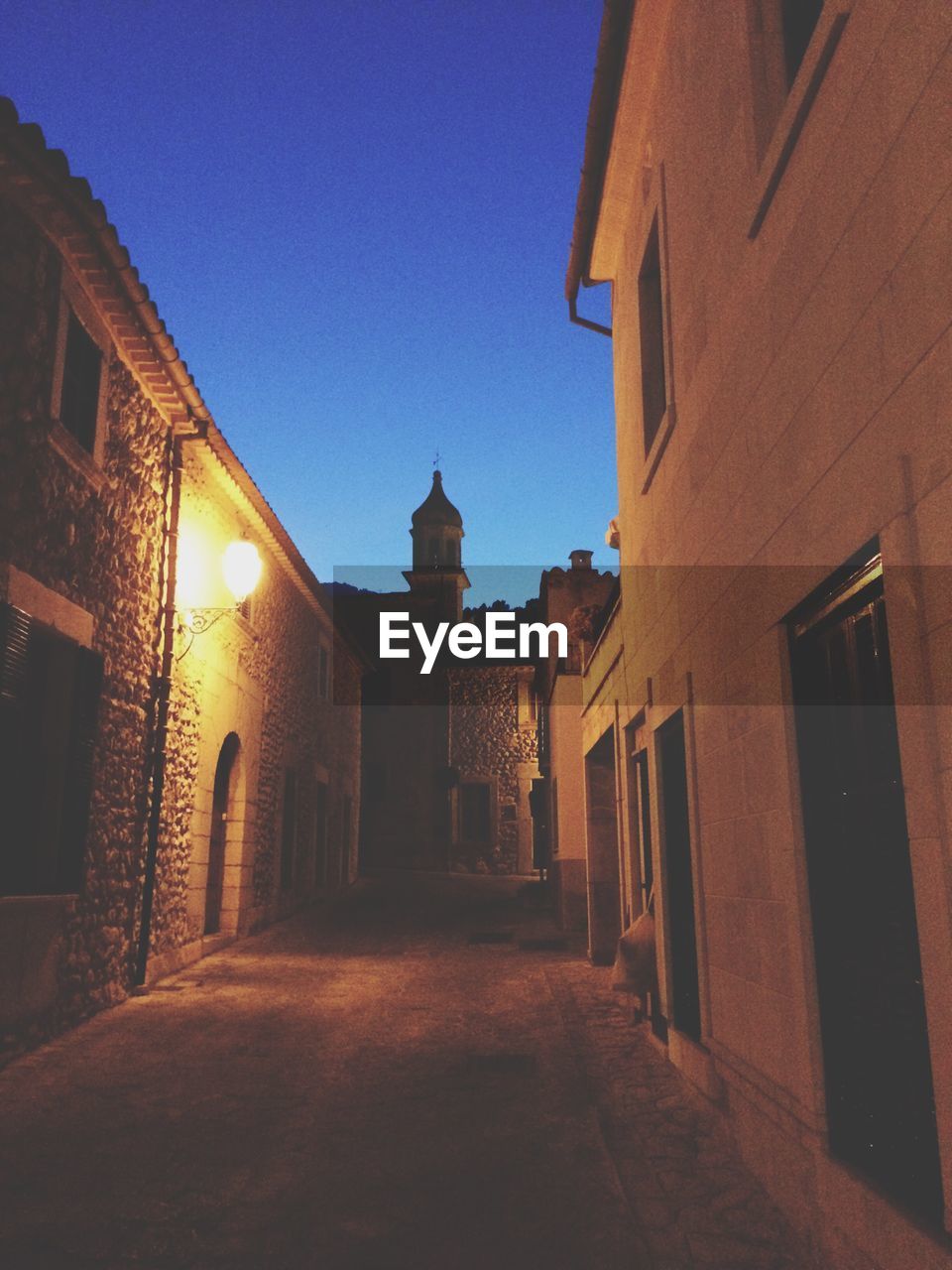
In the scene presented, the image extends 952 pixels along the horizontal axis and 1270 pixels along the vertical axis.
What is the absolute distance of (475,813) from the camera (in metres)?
29.0

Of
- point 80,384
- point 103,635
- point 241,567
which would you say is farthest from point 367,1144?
point 241,567

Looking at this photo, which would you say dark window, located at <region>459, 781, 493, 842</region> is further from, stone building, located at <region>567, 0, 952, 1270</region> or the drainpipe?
stone building, located at <region>567, 0, 952, 1270</region>

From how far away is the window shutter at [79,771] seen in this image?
6359 millimetres

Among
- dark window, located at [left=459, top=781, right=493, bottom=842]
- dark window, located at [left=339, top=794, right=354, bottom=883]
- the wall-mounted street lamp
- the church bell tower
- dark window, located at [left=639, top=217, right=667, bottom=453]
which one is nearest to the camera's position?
dark window, located at [left=639, top=217, right=667, bottom=453]

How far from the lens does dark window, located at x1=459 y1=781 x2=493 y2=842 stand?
94.7 ft

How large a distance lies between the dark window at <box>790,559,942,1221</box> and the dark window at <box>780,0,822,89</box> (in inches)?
89.5

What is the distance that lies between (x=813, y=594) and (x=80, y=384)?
19.6 ft

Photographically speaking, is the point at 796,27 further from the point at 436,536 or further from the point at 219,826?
the point at 436,536

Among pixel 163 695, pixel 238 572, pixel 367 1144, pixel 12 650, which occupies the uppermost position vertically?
Answer: pixel 238 572

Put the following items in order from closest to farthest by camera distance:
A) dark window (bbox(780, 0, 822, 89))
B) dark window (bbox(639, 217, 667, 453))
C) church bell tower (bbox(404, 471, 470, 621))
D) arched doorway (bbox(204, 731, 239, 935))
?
dark window (bbox(780, 0, 822, 89))
dark window (bbox(639, 217, 667, 453))
arched doorway (bbox(204, 731, 239, 935))
church bell tower (bbox(404, 471, 470, 621))

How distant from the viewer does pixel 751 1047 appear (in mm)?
3848

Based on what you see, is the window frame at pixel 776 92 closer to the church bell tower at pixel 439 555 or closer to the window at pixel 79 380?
the window at pixel 79 380

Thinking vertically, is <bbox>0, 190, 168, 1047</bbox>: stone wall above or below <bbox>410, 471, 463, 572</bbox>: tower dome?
below

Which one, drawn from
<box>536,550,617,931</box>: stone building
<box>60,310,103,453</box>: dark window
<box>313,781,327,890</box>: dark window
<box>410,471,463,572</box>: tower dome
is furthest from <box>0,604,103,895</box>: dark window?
<box>410,471,463,572</box>: tower dome
